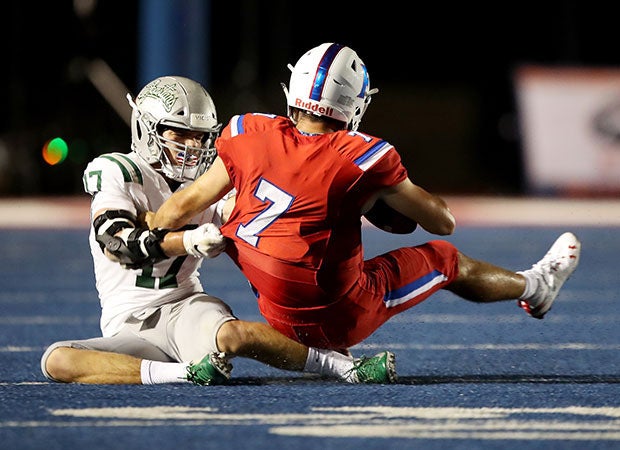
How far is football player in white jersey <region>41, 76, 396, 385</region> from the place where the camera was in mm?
4109

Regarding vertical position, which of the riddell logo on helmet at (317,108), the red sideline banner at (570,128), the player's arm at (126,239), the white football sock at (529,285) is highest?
the riddell logo on helmet at (317,108)

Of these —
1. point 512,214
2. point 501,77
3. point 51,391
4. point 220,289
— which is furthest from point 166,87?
point 501,77

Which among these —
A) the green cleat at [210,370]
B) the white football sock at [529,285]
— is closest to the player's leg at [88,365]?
the green cleat at [210,370]

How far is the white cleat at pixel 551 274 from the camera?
4.56 metres

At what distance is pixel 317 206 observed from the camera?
159 inches

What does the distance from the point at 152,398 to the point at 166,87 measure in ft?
4.16

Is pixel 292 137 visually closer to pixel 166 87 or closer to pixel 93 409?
pixel 166 87

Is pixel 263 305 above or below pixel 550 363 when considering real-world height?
above

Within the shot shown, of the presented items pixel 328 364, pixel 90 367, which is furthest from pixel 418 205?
pixel 90 367

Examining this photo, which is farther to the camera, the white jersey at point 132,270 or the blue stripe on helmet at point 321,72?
the white jersey at point 132,270

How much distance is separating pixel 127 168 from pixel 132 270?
0.36 meters

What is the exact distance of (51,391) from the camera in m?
4.04

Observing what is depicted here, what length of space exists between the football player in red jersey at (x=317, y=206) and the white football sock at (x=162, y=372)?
0.34 metres

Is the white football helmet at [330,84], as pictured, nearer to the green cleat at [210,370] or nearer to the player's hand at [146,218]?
the player's hand at [146,218]
